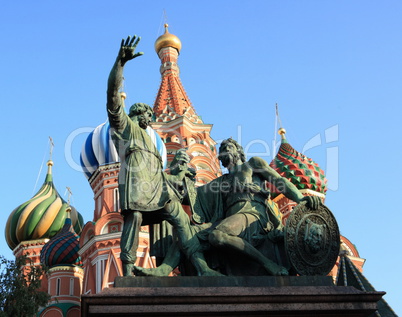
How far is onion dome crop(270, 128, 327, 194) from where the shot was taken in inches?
1060

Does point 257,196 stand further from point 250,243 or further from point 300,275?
point 300,275

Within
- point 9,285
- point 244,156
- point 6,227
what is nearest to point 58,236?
point 6,227

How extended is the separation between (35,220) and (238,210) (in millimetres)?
27552

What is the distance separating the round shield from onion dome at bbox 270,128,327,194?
20346 millimetres

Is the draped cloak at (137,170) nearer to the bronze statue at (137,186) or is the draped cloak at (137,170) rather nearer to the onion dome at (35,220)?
the bronze statue at (137,186)

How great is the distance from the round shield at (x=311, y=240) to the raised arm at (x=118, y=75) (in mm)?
2030

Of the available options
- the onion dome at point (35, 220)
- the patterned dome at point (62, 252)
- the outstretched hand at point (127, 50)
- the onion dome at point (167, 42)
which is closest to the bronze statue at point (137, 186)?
the outstretched hand at point (127, 50)

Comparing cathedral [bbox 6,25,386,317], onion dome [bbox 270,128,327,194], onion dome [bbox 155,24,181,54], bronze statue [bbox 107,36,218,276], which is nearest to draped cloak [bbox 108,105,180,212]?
bronze statue [bbox 107,36,218,276]

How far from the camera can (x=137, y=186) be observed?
6188mm

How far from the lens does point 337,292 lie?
562 centimetres

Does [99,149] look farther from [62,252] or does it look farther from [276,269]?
[276,269]

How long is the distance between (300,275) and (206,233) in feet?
3.24

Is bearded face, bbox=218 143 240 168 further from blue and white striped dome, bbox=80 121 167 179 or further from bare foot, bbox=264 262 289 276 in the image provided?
blue and white striped dome, bbox=80 121 167 179

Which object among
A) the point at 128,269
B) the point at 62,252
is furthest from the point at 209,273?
the point at 62,252
